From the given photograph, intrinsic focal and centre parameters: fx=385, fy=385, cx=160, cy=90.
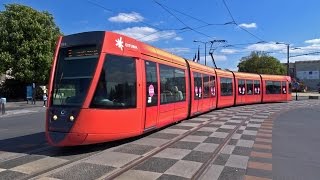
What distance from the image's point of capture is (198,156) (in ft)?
29.5

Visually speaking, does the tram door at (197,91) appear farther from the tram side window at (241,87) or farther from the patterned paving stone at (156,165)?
the tram side window at (241,87)

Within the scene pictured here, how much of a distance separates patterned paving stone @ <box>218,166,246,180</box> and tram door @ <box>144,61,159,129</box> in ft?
12.6

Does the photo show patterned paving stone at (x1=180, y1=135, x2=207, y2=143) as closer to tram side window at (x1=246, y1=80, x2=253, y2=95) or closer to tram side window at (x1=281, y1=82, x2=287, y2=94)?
tram side window at (x1=246, y1=80, x2=253, y2=95)

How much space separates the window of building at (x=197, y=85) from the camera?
18312mm

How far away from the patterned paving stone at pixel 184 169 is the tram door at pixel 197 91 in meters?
9.98

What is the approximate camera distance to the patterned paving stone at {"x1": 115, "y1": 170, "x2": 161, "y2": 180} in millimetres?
6931

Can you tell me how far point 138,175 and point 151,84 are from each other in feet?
15.9

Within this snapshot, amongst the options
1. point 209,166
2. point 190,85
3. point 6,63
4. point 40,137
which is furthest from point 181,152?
point 6,63

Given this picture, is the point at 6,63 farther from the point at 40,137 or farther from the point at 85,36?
the point at 85,36

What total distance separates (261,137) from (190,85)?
17.7 feet

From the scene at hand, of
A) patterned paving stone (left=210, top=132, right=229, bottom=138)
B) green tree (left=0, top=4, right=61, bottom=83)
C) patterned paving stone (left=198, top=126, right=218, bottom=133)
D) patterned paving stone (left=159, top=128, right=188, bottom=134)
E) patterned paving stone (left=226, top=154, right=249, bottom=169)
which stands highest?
green tree (left=0, top=4, right=61, bottom=83)

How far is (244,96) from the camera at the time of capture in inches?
1261

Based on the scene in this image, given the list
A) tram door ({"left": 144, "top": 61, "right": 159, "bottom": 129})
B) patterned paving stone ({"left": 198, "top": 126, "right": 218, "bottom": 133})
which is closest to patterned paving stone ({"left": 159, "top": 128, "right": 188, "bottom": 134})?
patterned paving stone ({"left": 198, "top": 126, "right": 218, "bottom": 133})

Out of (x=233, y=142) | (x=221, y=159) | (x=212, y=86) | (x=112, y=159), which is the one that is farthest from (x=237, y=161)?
(x=212, y=86)
